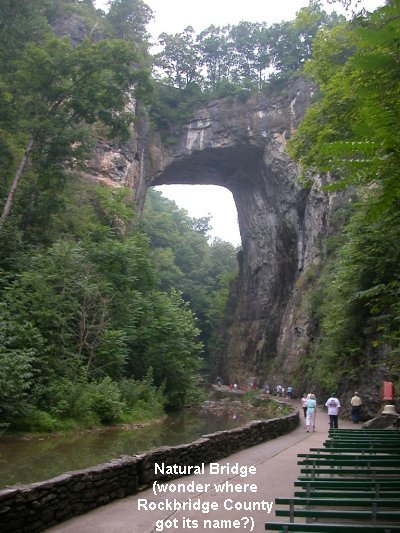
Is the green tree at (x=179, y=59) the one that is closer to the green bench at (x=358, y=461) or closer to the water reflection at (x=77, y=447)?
the water reflection at (x=77, y=447)

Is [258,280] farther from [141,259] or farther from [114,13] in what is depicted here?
[114,13]

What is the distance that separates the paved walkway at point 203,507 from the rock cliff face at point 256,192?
26171mm

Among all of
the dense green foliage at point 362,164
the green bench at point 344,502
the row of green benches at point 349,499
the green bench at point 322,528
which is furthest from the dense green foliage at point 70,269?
the green bench at point 322,528

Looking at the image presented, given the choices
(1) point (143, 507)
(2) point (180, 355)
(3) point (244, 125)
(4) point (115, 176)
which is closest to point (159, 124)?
(3) point (244, 125)

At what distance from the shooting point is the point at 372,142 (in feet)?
11.4

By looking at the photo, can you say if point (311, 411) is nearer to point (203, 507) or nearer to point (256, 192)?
point (203, 507)

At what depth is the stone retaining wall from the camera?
4453 millimetres

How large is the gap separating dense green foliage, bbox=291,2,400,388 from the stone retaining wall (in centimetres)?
387

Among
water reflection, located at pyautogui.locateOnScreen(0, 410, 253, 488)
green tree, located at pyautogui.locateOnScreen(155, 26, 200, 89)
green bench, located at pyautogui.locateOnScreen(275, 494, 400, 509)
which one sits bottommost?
water reflection, located at pyautogui.locateOnScreen(0, 410, 253, 488)

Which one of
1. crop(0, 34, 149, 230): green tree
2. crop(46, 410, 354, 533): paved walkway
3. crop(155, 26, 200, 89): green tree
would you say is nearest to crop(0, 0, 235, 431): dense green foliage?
crop(0, 34, 149, 230): green tree

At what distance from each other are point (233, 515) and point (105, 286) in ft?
48.1

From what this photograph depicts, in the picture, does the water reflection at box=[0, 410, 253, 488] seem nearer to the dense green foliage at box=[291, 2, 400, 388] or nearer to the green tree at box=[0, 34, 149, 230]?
the dense green foliage at box=[291, 2, 400, 388]

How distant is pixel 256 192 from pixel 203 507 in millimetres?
38658

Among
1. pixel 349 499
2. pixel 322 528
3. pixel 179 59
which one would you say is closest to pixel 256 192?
pixel 179 59
